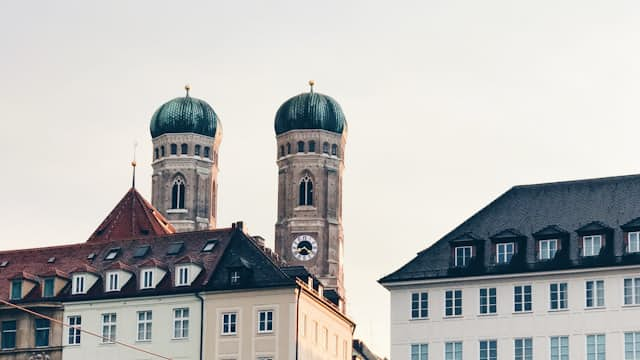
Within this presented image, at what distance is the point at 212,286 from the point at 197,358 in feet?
14.0

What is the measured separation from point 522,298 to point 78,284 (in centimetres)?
2789

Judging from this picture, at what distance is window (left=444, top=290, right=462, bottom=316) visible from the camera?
328ft

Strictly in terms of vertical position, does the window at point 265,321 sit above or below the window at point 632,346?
above

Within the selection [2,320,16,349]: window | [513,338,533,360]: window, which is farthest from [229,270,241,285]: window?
[513,338,533,360]: window

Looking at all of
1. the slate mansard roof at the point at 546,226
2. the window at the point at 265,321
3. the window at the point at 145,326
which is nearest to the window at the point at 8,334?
the window at the point at 145,326

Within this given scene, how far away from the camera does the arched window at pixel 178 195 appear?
19788 cm

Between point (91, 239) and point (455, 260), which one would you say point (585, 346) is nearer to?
point (455, 260)

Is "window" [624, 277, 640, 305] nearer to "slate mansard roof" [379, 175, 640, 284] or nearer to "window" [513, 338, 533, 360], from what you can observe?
"slate mansard roof" [379, 175, 640, 284]

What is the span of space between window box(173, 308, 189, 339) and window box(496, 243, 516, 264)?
1872cm

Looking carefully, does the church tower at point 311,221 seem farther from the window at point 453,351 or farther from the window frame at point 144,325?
the window at point 453,351

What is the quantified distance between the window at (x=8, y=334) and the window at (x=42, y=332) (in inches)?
59.3

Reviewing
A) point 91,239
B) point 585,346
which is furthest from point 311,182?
point 585,346

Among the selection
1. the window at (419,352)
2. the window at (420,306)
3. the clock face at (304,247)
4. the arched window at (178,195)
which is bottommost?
the window at (419,352)

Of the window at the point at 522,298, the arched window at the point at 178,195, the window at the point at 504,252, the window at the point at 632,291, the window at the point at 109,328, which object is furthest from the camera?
the arched window at the point at 178,195
